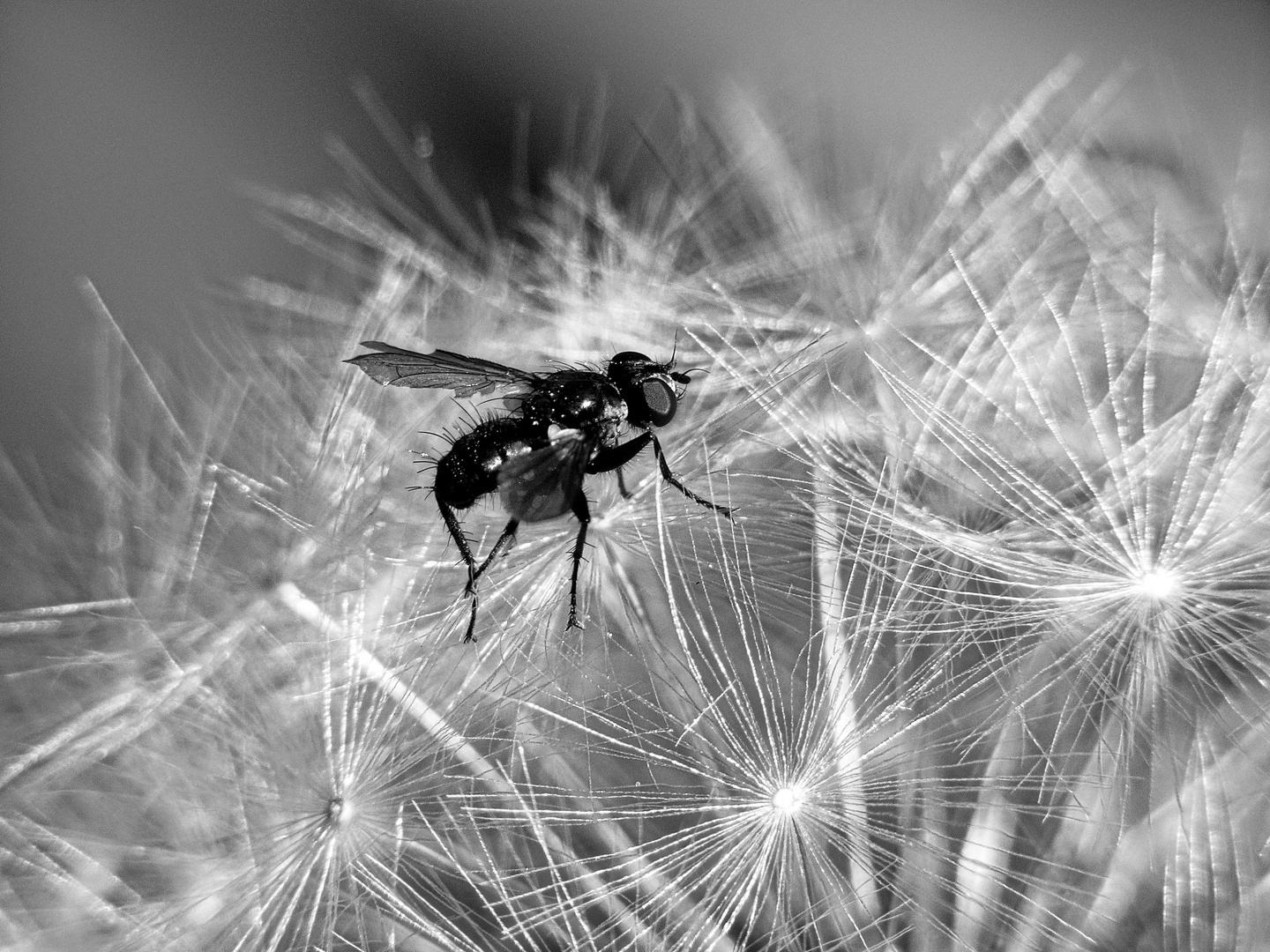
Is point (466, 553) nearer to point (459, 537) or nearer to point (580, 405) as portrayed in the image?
point (459, 537)

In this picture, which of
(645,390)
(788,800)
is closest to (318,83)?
(645,390)

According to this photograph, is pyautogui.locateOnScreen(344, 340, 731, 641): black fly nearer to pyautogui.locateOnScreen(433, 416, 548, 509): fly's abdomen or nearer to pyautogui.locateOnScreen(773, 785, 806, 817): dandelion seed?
pyautogui.locateOnScreen(433, 416, 548, 509): fly's abdomen

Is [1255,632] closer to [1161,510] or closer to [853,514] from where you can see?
[1161,510]

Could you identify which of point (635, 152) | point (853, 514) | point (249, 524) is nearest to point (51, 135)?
point (635, 152)

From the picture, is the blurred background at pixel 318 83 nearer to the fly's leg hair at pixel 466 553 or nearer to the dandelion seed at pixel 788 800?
the fly's leg hair at pixel 466 553

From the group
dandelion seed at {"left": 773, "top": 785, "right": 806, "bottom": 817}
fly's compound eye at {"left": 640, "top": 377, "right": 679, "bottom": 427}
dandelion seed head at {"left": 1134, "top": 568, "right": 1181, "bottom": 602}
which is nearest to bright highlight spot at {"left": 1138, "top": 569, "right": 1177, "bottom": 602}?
dandelion seed head at {"left": 1134, "top": 568, "right": 1181, "bottom": 602}

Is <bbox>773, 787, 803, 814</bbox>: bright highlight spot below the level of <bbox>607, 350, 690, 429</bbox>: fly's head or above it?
below
